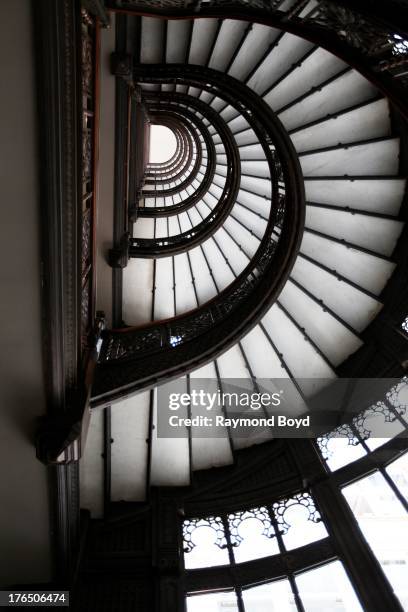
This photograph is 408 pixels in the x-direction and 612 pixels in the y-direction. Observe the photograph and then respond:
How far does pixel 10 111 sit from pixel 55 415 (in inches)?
107

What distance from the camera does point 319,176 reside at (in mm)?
7055

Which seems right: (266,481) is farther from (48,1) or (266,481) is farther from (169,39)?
(169,39)

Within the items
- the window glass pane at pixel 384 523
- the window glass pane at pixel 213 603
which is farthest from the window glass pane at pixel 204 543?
the window glass pane at pixel 384 523

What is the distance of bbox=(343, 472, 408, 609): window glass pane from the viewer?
4617 mm

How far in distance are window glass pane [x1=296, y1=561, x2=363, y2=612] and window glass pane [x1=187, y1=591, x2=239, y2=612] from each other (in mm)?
946

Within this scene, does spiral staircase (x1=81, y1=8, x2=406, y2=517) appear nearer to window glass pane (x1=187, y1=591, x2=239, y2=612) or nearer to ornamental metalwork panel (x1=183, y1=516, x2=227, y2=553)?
ornamental metalwork panel (x1=183, y1=516, x2=227, y2=553)

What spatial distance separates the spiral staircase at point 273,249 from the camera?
5672 millimetres

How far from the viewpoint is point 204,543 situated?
5.78m

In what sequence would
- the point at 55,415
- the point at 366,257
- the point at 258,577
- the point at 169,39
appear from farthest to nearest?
the point at 366,257, the point at 169,39, the point at 258,577, the point at 55,415

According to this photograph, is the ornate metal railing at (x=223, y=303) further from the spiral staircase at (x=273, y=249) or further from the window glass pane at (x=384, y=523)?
the window glass pane at (x=384, y=523)

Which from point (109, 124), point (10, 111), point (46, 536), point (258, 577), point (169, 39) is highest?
point (169, 39)

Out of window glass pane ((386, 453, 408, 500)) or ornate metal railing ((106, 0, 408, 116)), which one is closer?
ornate metal railing ((106, 0, 408, 116))

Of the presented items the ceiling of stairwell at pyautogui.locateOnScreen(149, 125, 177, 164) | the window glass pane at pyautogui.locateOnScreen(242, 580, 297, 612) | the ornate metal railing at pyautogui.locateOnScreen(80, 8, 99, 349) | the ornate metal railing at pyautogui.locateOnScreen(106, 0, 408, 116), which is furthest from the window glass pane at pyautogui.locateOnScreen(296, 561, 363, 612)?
the ceiling of stairwell at pyautogui.locateOnScreen(149, 125, 177, 164)

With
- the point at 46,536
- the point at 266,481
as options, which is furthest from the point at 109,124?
the point at 266,481
